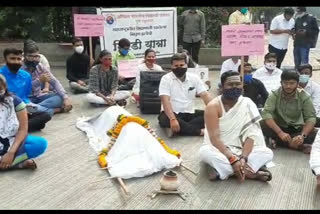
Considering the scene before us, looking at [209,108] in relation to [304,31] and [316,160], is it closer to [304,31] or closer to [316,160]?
[316,160]

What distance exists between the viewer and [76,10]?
1120 centimetres

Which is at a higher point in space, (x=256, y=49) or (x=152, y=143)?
(x=256, y=49)

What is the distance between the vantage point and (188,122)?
6227mm

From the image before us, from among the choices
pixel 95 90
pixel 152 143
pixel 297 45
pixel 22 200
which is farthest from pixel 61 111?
pixel 297 45

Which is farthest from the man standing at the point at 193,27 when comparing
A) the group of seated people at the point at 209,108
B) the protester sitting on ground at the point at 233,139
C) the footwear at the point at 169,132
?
the protester sitting on ground at the point at 233,139

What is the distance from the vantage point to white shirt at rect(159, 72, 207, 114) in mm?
6148

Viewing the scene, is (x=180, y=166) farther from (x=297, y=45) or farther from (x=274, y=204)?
(x=297, y=45)

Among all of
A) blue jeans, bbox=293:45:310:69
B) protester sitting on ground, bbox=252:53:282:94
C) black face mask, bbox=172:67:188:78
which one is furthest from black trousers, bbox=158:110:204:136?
blue jeans, bbox=293:45:310:69

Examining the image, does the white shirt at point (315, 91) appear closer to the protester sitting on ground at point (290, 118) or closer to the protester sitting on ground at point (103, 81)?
the protester sitting on ground at point (290, 118)

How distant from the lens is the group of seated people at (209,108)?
4.66 metres

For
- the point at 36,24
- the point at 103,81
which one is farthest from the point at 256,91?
the point at 36,24

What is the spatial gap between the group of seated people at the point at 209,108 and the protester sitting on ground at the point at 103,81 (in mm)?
15
